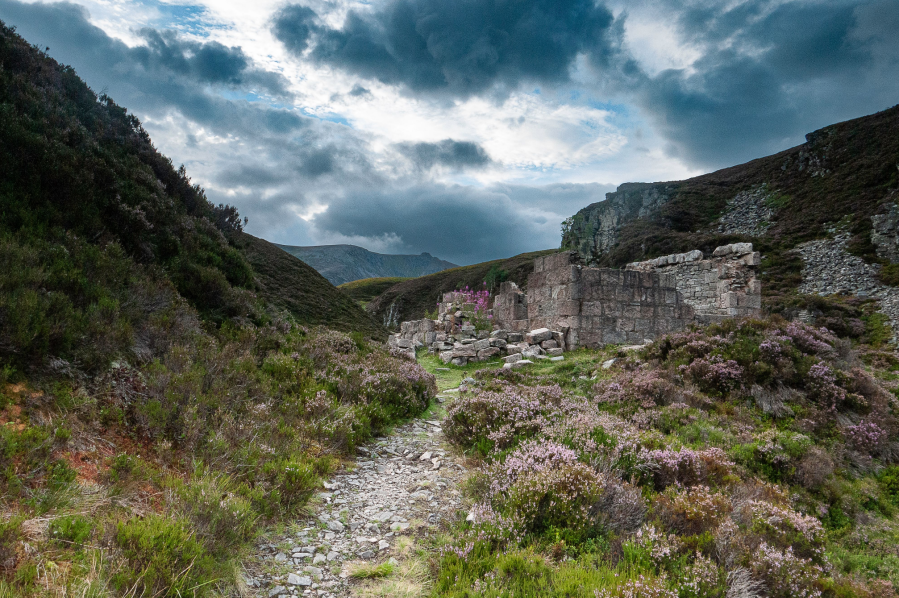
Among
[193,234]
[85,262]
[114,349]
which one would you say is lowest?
[114,349]

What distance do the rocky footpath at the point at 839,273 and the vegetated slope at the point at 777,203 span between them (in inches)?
38.8

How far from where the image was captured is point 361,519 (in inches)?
172

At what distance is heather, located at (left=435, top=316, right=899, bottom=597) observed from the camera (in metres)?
3.28

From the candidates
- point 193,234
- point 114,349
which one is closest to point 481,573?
point 114,349

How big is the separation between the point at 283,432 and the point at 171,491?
1996 mm

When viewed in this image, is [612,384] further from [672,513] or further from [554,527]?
[554,527]

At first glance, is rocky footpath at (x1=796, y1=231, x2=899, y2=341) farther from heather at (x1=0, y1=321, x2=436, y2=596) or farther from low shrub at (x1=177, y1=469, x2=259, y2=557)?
low shrub at (x1=177, y1=469, x2=259, y2=557)

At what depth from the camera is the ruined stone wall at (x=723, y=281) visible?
1864 centimetres

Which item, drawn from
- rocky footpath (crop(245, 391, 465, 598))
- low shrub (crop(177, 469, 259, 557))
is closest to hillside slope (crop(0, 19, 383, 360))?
low shrub (crop(177, 469, 259, 557))

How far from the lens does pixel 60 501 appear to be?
297 centimetres

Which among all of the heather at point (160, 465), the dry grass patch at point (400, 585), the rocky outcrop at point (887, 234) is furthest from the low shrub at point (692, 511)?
the rocky outcrop at point (887, 234)

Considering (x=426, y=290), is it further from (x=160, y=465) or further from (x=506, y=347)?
(x=160, y=465)

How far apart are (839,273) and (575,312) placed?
3263 cm

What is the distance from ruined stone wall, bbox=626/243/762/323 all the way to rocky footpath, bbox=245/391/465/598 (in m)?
15.6
